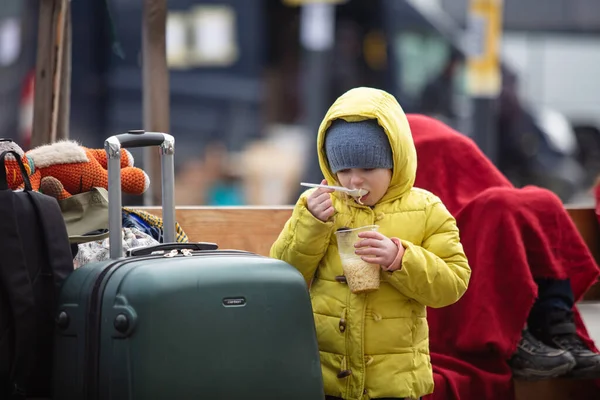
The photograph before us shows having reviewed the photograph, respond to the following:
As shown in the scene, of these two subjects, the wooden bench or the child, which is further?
the wooden bench

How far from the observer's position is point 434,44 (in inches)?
487

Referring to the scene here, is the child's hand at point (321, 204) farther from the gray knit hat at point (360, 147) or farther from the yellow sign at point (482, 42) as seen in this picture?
the yellow sign at point (482, 42)

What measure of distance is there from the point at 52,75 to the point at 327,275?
72.9 inches

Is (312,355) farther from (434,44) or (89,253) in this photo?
(434,44)

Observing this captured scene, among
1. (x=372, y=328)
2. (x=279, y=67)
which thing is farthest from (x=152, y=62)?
(x=279, y=67)

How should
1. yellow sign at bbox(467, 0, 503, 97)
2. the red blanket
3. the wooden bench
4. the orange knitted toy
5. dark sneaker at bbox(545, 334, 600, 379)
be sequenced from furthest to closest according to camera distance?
yellow sign at bbox(467, 0, 503, 97) < the wooden bench < dark sneaker at bbox(545, 334, 600, 379) < the red blanket < the orange knitted toy

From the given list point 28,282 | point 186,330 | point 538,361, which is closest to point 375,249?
point 186,330

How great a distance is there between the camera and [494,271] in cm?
415

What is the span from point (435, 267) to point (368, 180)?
0.31m

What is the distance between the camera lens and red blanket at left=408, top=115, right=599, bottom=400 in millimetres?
4094

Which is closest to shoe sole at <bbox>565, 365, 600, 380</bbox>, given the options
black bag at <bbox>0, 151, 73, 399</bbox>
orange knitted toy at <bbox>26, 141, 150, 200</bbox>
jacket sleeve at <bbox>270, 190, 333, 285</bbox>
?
jacket sleeve at <bbox>270, 190, 333, 285</bbox>

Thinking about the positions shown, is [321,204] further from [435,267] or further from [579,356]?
[579,356]

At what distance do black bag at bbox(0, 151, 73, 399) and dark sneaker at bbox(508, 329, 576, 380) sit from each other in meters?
1.84

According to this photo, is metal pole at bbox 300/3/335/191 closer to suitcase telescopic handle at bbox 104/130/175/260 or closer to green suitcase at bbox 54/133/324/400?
suitcase telescopic handle at bbox 104/130/175/260
